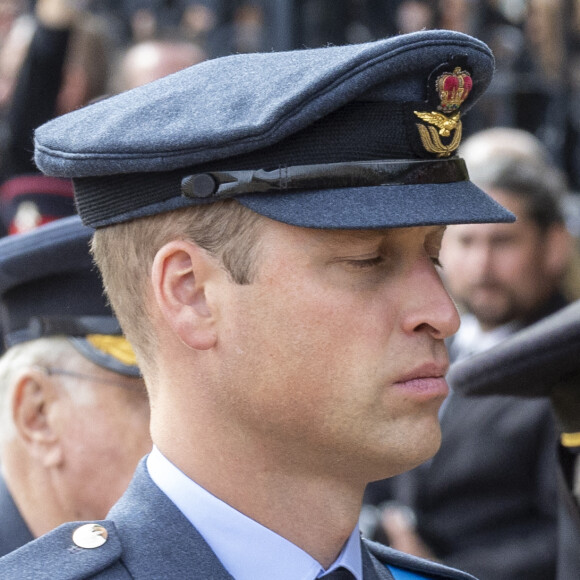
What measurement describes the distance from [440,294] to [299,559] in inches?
18.1

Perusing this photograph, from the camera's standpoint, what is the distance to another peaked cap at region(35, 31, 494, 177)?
1.68 metres

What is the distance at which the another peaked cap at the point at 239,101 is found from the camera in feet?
5.51

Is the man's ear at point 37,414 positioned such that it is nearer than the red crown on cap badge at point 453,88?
No

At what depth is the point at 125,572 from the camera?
1721mm

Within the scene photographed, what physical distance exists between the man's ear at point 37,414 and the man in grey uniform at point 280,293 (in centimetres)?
93

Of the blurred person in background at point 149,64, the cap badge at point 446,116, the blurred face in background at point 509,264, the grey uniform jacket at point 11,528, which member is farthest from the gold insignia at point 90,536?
the blurred person in background at point 149,64

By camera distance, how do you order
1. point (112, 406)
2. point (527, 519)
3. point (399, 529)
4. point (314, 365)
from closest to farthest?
point (314, 365), point (112, 406), point (527, 519), point (399, 529)

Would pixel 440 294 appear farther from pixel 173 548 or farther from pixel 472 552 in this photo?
pixel 472 552

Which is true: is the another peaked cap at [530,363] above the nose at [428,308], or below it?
below

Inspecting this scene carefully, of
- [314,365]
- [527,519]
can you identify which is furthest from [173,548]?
[527,519]

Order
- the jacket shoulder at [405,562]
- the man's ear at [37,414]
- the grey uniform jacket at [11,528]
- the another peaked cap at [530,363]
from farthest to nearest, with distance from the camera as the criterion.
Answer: the man's ear at [37,414] → the grey uniform jacket at [11,528] → the another peaked cap at [530,363] → the jacket shoulder at [405,562]

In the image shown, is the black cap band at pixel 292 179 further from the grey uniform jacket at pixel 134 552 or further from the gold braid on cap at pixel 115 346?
the gold braid on cap at pixel 115 346

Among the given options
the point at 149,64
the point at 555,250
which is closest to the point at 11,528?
the point at 555,250

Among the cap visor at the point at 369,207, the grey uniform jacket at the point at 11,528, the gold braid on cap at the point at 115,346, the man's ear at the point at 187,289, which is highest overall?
the cap visor at the point at 369,207
